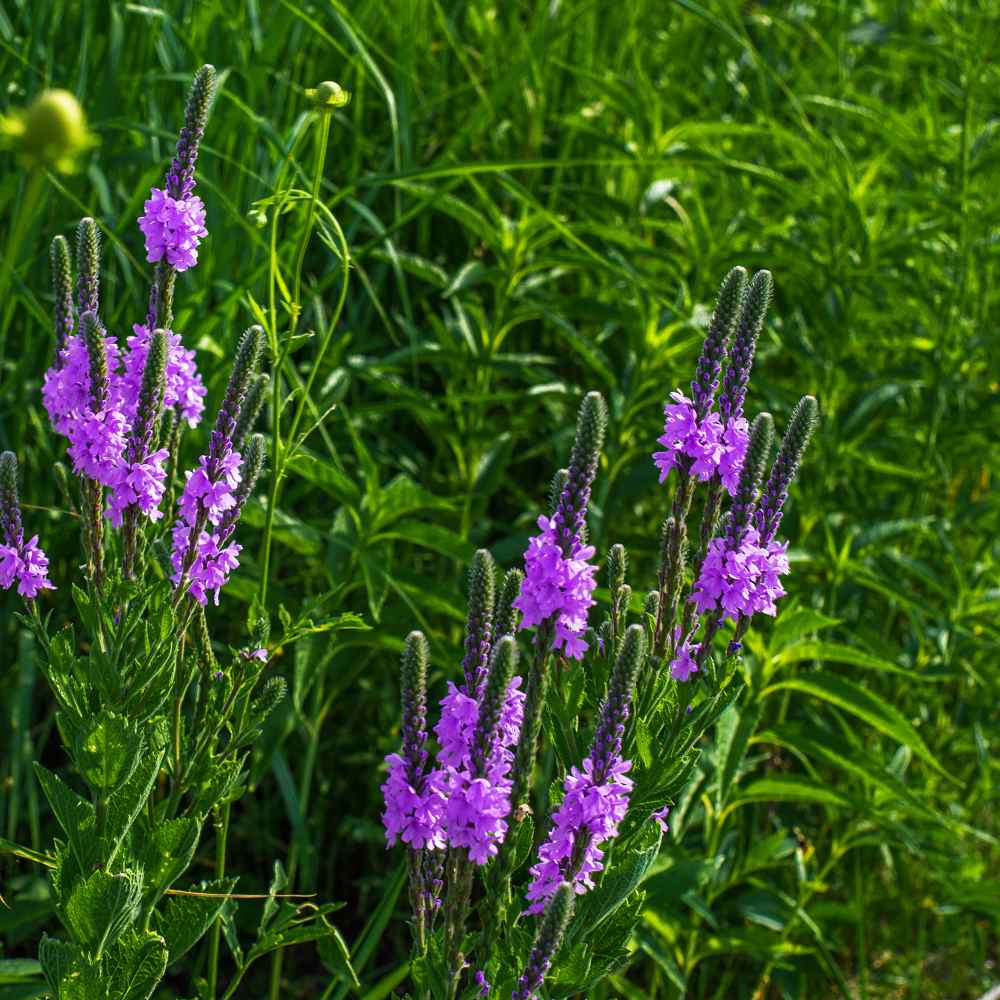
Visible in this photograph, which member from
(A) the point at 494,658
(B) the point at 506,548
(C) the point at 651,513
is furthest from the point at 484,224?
(A) the point at 494,658

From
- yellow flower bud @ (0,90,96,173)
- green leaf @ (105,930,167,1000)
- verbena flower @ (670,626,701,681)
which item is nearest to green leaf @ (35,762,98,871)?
green leaf @ (105,930,167,1000)

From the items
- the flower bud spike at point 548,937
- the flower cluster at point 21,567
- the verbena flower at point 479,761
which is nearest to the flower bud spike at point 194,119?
the flower cluster at point 21,567

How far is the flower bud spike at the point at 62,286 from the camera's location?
61.9 inches

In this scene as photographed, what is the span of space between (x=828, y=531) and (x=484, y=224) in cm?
92

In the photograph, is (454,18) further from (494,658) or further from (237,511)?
(494,658)

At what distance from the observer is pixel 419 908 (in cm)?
160

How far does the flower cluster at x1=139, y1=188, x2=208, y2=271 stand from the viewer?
5.25 feet

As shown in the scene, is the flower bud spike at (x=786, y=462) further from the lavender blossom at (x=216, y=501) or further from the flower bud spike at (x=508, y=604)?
the lavender blossom at (x=216, y=501)

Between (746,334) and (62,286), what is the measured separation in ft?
2.63

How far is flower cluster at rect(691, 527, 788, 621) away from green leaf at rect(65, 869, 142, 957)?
0.72 metres

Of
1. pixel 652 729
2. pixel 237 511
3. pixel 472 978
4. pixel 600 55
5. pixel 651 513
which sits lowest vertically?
pixel 651 513

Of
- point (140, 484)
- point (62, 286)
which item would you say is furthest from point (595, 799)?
point (62, 286)

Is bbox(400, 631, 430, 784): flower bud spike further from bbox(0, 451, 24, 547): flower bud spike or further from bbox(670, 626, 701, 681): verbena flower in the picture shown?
bbox(0, 451, 24, 547): flower bud spike

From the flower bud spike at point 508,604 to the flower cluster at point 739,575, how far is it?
24cm
